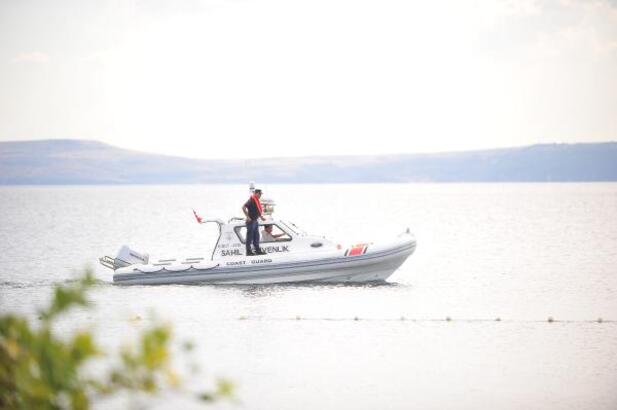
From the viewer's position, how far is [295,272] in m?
23.8

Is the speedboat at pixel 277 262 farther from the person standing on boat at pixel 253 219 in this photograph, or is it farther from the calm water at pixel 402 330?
the calm water at pixel 402 330

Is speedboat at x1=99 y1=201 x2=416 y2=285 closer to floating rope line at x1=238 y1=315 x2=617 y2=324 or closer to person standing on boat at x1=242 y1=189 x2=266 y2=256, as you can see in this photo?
person standing on boat at x1=242 y1=189 x2=266 y2=256

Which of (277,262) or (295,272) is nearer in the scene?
(277,262)

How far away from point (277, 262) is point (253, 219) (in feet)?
4.21

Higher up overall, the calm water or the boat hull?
the boat hull

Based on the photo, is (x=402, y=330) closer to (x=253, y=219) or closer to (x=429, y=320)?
(x=429, y=320)

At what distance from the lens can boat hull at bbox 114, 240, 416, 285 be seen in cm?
2375

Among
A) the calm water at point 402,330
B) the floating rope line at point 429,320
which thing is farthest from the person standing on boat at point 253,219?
the floating rope line at point 429,320

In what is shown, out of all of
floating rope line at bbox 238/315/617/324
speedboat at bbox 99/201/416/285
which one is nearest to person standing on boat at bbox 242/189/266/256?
speedboat at bbox 99/201/416/285

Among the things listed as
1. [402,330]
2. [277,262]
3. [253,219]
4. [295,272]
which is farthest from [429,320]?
[253,219]

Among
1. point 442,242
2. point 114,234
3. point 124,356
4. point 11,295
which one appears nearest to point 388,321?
point 11,295

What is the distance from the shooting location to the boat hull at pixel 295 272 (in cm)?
2375

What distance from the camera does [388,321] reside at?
19.8m

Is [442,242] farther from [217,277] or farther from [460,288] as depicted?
[217,277]
